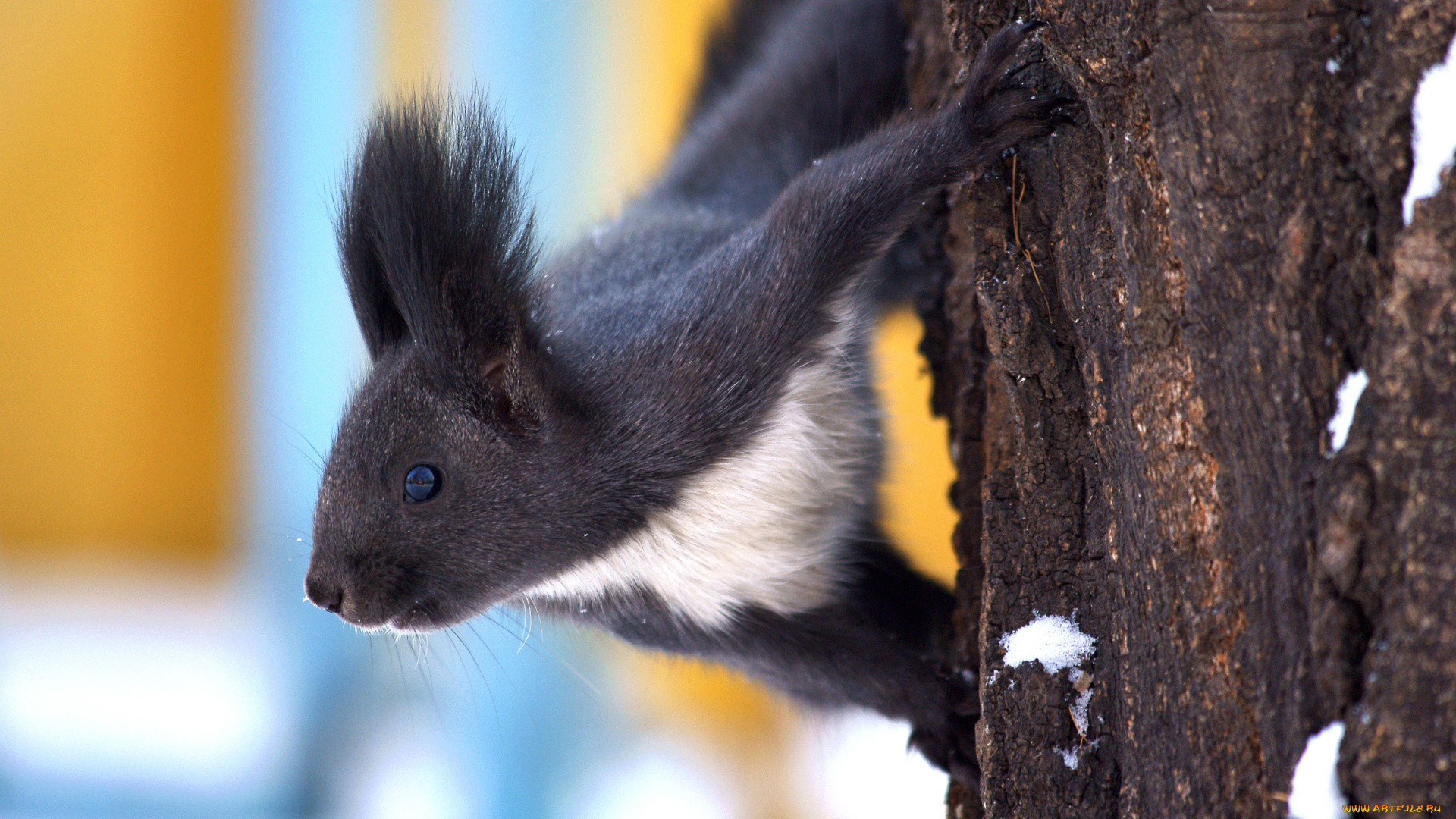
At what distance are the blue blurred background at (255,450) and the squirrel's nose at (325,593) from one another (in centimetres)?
108

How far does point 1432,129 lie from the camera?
889mm

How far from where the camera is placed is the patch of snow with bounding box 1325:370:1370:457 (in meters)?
0.93

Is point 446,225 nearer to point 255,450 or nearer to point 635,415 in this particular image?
point 635,415

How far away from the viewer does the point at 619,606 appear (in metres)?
1.71

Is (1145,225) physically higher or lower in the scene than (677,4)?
lower

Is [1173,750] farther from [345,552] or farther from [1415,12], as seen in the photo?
[345,552]

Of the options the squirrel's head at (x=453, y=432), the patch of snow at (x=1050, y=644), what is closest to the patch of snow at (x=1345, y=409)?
the patch of snow at (x=1050, y=644)

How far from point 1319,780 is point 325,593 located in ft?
3.75

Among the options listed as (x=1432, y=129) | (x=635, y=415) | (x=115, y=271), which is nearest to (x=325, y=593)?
(x=635, y=415)

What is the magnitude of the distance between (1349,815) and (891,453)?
3.95 ft

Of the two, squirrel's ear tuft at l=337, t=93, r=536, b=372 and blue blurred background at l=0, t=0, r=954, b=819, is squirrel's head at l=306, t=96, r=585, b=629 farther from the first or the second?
blue blurred background at l=0, t=0, r=954, b=819

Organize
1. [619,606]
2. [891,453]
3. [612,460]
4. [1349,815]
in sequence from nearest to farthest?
[1349,815] → [612,460] → [619,606] → [891,453]

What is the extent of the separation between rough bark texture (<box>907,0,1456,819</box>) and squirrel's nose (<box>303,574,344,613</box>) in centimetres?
80

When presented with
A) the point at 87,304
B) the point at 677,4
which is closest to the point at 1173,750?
the point at 677,4
